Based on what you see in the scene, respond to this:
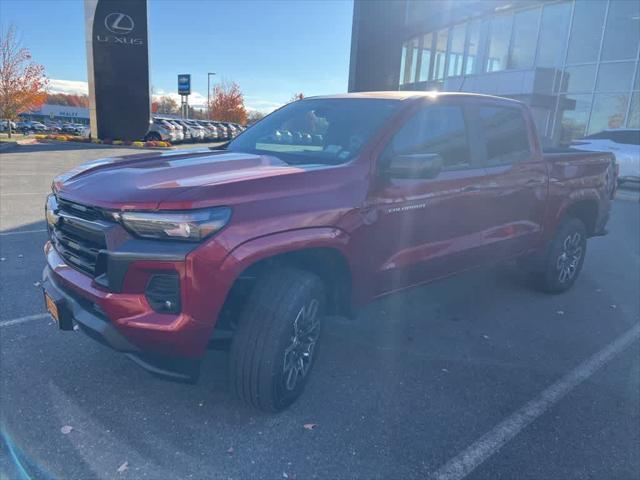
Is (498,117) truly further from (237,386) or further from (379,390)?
(237,386)

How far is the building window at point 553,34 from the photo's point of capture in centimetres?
1928

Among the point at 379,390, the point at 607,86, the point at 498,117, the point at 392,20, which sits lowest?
the point at 379,390

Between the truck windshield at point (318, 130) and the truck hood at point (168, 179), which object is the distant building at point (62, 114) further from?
the truck hood at point (168, 179)

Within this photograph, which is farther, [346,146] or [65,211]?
[346,146]

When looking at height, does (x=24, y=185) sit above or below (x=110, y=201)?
below

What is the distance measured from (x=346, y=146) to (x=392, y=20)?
31.3m

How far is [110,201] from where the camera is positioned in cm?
239

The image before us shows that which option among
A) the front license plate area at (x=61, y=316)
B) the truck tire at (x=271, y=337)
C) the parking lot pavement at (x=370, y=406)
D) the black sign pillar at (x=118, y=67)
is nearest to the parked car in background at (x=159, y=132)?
the black sign pillar at (x=118, y=67)

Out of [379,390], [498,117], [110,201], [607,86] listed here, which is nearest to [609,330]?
[498,117]

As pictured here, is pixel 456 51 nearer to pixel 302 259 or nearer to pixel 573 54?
pixel 573 54

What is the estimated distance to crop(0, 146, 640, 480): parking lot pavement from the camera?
2473mm

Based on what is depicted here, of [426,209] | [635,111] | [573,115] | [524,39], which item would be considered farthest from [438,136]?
[524,39]

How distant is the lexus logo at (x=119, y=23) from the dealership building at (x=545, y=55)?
1629 cm

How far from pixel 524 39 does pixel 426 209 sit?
70.7 ft
